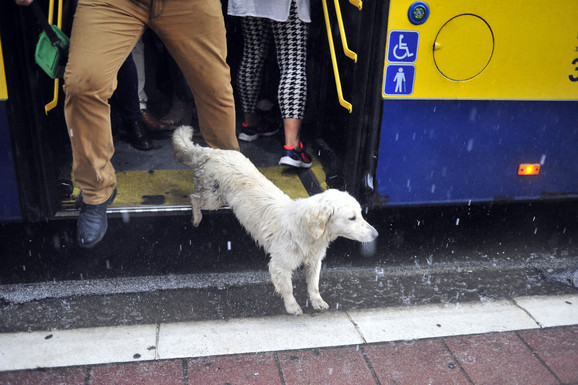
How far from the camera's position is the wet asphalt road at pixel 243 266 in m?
2.89

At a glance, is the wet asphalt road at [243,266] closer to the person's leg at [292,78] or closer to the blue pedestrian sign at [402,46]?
the person's leg at [292,78]

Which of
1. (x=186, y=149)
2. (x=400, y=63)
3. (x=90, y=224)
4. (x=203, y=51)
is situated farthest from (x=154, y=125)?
(x=400, y=63)

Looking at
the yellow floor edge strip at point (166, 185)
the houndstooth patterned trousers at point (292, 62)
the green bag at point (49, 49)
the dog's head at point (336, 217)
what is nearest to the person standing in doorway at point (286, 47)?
the houndstooth patterned trousers at point (292, 62)

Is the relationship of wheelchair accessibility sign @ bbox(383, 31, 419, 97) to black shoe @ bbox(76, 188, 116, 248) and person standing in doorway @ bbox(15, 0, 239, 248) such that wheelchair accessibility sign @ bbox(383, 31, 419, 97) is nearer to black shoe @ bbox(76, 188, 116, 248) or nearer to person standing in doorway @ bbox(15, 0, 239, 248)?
person standing in doorway @ bbox(15, 0, 239, 248)

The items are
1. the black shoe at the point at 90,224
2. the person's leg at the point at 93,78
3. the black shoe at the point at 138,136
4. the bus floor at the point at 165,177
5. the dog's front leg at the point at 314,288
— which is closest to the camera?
the person's leg at the point at 93,78

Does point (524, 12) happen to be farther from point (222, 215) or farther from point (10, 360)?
point (10, 360)

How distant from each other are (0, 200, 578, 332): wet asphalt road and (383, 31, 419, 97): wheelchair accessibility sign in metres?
0.82

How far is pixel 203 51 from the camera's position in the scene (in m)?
2.78

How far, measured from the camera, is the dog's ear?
243 centimetres

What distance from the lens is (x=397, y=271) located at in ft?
11.2

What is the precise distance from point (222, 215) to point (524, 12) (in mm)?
2074

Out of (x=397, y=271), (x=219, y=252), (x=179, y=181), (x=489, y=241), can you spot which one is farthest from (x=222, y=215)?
(x=489, y=241)

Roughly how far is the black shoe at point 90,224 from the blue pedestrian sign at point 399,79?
1668 millimetres

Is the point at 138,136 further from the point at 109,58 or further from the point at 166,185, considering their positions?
the point at 109,58
